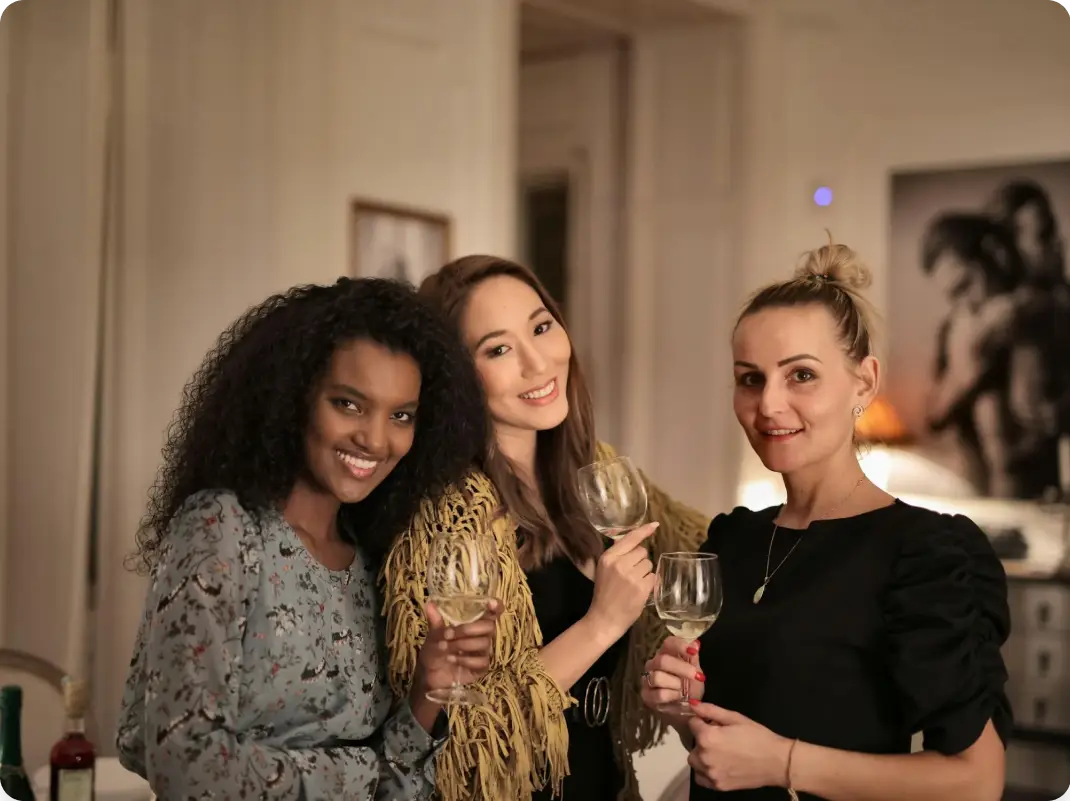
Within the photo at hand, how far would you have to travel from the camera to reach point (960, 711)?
5.15 ft

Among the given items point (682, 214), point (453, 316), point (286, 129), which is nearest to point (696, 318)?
point (682, 214)

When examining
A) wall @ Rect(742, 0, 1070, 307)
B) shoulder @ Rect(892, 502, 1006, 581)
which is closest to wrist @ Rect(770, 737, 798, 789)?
shoulder @ Rect(892, 502, 1006, 581)

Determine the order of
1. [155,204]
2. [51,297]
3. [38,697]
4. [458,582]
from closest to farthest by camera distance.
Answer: [458,582] < [38,697] < [51,297] < [155,204]

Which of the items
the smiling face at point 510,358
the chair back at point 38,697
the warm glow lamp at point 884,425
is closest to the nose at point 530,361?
the smiling face at point 510,358

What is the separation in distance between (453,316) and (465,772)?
0.81 metres

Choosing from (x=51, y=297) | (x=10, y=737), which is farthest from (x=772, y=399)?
(x=51, y=297)

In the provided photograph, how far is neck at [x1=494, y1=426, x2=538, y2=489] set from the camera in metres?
2.25

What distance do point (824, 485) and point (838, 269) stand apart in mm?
342

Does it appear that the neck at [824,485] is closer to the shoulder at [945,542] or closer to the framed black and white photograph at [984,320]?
the shoulder at [945,542]

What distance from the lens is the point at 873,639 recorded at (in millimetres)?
1660

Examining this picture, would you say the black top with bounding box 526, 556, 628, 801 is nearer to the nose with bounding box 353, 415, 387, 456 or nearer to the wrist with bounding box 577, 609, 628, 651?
the wrist with bounding box 577, 609, 628, 651

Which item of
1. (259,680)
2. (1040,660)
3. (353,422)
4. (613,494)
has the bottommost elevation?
(1040,660)

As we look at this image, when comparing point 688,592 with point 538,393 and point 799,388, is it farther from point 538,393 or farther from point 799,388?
point 538,393

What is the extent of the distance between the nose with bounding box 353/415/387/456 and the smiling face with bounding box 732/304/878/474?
53 cm
